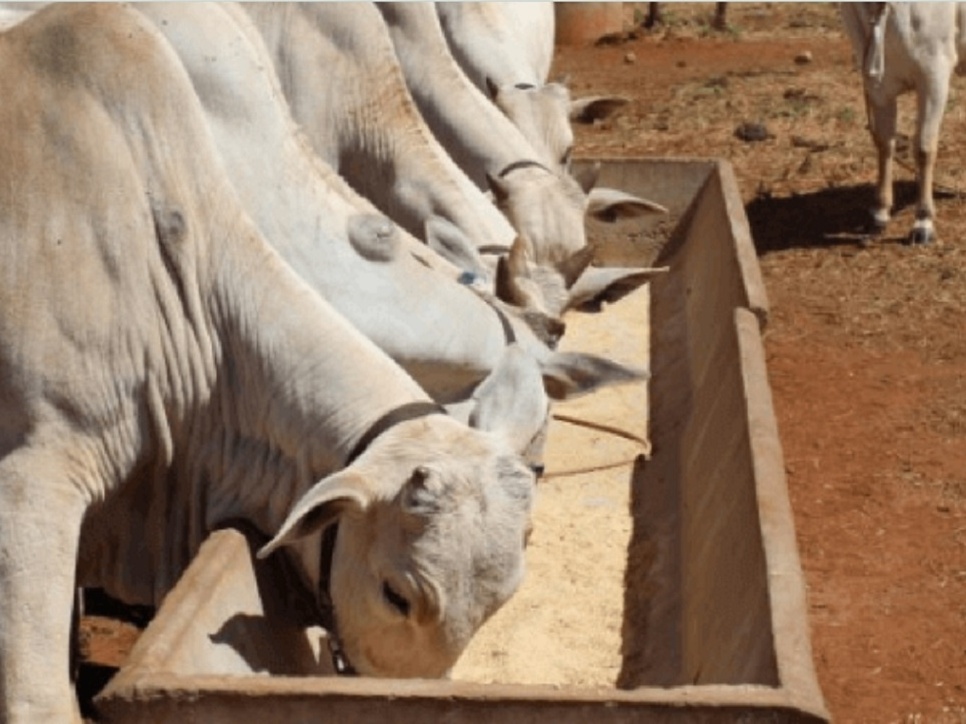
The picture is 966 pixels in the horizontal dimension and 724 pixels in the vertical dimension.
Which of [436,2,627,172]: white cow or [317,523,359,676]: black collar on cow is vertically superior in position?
[317,523,359,676]: black collar on cow

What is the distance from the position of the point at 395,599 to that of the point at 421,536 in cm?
21

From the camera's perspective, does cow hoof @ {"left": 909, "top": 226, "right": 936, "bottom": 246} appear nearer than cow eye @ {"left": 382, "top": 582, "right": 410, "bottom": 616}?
No

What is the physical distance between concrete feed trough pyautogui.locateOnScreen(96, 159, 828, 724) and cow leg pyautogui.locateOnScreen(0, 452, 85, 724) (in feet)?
1.25

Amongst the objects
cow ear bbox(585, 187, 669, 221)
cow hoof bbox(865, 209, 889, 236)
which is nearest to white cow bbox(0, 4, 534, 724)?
cow ear bbox(585, 187, 669, 221)

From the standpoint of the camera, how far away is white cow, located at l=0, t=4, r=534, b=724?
195 inches

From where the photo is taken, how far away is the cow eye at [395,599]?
16.3 feet

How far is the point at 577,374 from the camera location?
6504 mm

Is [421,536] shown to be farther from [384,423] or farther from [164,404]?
[164,404]

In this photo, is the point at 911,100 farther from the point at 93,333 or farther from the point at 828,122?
the point at 93,333

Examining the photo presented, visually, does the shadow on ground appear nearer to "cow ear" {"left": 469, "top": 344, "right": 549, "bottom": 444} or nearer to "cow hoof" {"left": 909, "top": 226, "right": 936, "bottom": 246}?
"cow hoof" {"left": 909, "top": 226, "right": 936, "bottom": 246}

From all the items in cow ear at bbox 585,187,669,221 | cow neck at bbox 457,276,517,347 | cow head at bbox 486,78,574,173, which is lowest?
cow ear at bbox 585,187,669,221

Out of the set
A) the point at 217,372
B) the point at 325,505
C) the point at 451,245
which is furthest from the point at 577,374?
the point at 325,505

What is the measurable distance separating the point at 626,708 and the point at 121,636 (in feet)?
11.4

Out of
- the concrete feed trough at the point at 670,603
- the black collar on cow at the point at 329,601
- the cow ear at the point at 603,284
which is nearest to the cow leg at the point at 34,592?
the concrete feed trough at the point at 670,603
